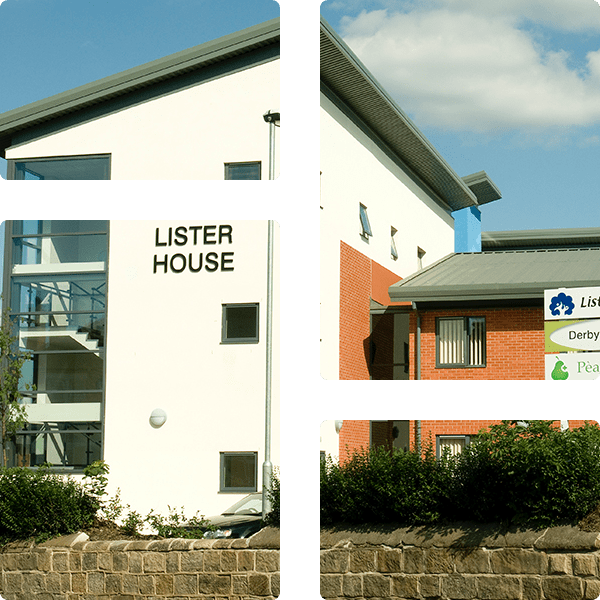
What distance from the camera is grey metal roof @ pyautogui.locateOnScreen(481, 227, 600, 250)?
Result: 3022 cm

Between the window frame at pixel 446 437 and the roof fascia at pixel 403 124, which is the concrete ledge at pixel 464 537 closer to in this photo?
the roof fascia at pixel 403 124

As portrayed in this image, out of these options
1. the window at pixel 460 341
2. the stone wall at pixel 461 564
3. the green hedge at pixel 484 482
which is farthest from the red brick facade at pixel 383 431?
the stone wall at pixel 461 564

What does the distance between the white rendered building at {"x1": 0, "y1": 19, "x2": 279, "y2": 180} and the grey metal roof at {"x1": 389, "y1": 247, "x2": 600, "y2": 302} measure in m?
4.19

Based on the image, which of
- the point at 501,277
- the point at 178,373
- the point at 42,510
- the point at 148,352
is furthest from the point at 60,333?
the point at 501,277

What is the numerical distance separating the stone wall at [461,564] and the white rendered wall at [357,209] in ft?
25.4

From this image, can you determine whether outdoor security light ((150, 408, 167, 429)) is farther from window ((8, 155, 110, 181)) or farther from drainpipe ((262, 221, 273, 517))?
window ((8, 155, 110, 181))

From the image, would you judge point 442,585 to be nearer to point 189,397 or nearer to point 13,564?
point 13,564

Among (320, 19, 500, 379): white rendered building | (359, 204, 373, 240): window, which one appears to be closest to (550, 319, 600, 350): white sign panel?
(320, 19, 500, 379): white rendered building

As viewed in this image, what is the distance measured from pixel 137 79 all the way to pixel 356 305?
6.73 m

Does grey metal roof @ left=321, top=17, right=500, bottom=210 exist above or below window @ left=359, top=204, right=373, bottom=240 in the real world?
above

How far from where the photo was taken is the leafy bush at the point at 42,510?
1027 centimetres

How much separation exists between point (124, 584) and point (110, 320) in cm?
782

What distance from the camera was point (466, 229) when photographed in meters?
29.3

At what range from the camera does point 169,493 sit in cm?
1576
